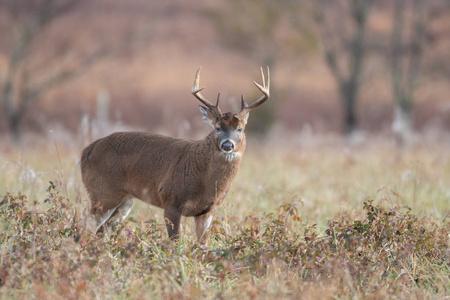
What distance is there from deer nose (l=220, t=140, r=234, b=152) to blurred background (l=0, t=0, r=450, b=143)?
2.35 metres

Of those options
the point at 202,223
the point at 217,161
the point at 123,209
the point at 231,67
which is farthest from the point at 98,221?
the point at 231,67

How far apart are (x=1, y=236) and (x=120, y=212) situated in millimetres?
1549

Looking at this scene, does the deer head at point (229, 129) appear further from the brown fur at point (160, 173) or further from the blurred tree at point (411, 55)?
the blurred tree at point (411, 55)

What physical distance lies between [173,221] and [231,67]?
1315 inches

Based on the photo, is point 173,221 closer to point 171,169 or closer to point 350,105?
point 171,169

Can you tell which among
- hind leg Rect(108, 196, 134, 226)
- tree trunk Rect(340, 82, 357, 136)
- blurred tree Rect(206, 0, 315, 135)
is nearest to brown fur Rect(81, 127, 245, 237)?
hind leg Rect(108, 196, 134, 226)

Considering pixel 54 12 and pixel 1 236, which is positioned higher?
pixel 54 12

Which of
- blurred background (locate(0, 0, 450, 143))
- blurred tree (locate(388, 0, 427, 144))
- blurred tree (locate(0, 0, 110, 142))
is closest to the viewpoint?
blurred tree (locate(0, 0, 110, 142))

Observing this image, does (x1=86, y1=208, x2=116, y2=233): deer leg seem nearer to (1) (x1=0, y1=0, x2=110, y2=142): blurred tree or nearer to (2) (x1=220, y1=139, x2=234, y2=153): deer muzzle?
(2) (x1=220, y1=139, x2=234, y2=153): deer muzzle

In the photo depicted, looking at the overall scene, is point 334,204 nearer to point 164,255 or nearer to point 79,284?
point 164,255

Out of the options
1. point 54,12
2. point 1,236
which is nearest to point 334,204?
point 1,236

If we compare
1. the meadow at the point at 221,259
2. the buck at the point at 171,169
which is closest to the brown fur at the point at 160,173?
the buck at the point at 171,169

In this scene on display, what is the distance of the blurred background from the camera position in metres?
17.9

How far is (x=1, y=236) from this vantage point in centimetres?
529
